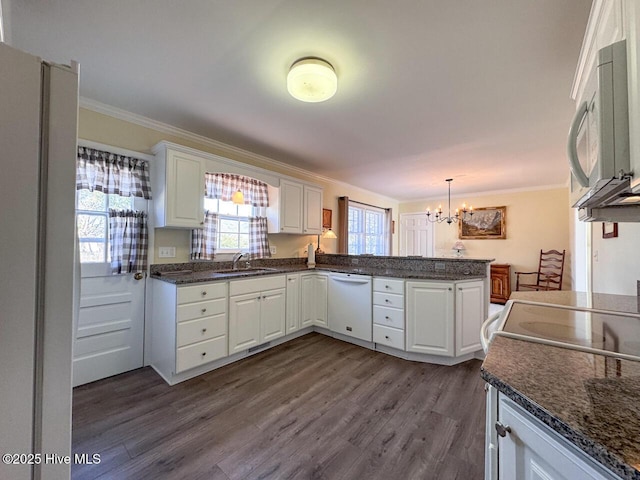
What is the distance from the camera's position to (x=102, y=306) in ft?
7.65

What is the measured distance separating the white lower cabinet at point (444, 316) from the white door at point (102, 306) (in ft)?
8.88

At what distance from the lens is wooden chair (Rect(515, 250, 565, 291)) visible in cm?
Result: 510

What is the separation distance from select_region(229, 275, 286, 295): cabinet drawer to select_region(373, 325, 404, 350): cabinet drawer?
47.3 inches

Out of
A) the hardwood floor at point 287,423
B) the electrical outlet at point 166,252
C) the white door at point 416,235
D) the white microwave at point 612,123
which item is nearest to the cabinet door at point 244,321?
the hardwood floor at point 287,423

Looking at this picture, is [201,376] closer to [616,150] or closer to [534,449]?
[534,449]

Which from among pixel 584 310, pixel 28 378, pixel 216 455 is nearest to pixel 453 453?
pixel 584 310

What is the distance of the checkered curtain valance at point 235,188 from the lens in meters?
3.05

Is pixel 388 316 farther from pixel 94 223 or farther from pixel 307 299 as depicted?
pixel 94 223

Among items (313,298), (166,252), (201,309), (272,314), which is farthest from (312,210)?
(201,309)

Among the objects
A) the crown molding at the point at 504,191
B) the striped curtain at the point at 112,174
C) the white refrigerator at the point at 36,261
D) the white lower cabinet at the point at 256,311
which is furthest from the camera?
the crown molding at the point at 504,191

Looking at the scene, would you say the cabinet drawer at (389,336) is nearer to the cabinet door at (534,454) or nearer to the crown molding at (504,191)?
the cabinet door at (534,454)

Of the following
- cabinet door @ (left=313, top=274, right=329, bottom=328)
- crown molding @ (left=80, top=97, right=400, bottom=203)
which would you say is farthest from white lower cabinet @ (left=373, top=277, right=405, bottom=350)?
crown molding @ (left=80, top=97, right=400, bottom=203)

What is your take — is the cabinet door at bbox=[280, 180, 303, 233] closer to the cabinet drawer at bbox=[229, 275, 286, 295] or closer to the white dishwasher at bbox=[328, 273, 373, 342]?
the cabinet drawer at bbox=[229, 275, 286, 295]

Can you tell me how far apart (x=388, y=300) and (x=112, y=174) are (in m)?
2.94
